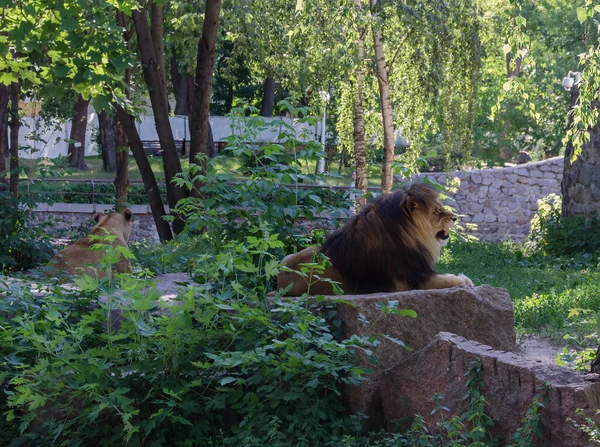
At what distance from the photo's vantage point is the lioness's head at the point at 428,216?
6051 millimetres

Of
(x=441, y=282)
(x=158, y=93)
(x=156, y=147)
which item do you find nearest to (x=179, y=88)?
(x=156, y=147)

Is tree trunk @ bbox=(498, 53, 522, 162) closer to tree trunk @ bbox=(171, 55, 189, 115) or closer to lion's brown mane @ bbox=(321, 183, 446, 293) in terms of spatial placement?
tree trunk @ bbox=(171, 55, 189, 115)

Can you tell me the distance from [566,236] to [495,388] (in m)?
11.6

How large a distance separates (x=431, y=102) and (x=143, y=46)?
5.40 meters

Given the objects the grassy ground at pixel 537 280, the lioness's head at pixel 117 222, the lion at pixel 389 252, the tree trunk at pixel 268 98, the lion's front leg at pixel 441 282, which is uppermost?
the tree trunk at pixel 268 98

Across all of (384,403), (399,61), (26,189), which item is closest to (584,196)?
(399,61)

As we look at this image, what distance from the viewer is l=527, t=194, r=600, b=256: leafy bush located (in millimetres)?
14828

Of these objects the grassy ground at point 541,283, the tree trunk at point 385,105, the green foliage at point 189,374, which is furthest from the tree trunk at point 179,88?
the green foliage at point 189,374

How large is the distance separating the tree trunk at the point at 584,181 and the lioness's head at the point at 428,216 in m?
9.96

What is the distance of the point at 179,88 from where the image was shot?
37.3 metres

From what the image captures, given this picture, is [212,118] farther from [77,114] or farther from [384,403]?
[384,403]

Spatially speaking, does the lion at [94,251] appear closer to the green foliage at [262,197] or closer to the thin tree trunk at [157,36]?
the green foliage at [262,197]

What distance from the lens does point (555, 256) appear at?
14828 mm

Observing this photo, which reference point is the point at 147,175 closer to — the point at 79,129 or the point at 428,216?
the point at 428,216
